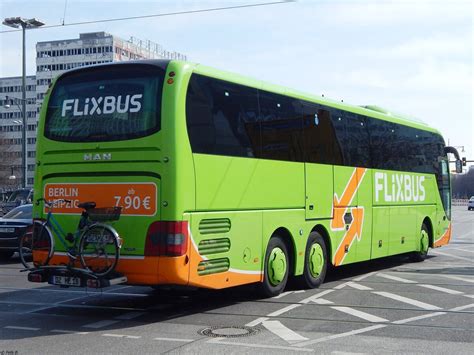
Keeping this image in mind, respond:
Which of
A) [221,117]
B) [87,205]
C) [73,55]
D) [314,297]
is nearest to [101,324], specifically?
[87,205]

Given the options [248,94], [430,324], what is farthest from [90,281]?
[430,324]

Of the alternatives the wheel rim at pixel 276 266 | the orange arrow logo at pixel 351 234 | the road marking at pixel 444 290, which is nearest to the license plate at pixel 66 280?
the wheel rim at pixel 276 266

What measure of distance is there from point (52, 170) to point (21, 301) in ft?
8.35

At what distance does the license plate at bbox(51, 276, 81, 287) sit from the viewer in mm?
8508

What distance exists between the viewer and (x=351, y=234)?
13.1 metres

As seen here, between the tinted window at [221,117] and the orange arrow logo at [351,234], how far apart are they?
369 centimetres

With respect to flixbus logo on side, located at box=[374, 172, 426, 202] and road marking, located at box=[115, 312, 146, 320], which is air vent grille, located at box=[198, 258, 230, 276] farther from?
flixbus logo on side, located at box=[374, 172, 426, 202]

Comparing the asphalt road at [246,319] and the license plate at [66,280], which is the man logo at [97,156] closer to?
the license plate at [66,280]

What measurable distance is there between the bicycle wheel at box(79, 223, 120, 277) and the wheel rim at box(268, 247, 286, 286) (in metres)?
2.89

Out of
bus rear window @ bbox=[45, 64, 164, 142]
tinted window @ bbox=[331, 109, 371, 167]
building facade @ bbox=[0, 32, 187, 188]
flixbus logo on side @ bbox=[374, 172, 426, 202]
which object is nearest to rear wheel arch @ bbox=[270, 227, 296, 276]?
tinted window @ bbox=[331, 109, 371, 167]

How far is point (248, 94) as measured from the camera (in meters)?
10.1

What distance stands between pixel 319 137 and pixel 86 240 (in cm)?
516

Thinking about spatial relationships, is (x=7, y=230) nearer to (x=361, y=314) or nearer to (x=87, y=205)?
(x=87, y=205)

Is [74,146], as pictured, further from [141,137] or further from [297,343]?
[297,343]
